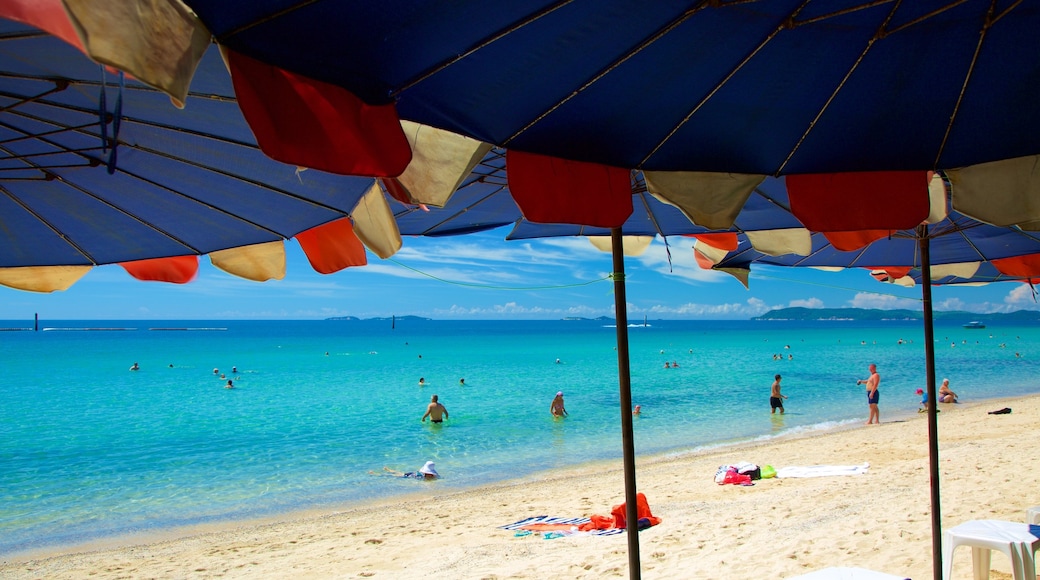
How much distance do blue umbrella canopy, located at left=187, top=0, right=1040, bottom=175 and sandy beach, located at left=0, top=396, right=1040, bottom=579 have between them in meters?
3.54

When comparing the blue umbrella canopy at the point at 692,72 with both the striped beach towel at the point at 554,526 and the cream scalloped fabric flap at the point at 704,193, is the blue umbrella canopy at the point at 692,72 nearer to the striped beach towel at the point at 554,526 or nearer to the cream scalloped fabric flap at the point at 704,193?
the cream scalloped fabric flap at the point at 704,193

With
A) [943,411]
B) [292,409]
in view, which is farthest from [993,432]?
[292,409]

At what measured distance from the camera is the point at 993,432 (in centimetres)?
1367

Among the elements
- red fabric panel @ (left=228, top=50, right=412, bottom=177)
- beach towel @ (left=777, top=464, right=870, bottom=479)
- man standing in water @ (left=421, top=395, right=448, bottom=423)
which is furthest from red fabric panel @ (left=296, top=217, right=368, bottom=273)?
man standing in water @ (left=421, top=395, right=448, bottom=423)

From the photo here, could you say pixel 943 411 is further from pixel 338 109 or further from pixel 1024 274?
pixel 338 109

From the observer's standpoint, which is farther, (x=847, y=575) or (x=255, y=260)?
(x=255, y=260)

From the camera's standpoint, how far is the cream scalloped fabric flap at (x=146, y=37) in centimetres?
96

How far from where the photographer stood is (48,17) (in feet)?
3.11

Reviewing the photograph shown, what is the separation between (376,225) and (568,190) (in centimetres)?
94

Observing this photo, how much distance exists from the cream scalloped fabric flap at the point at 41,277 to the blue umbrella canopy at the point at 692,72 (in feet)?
9.12

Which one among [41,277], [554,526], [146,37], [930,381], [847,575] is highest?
[146,37]

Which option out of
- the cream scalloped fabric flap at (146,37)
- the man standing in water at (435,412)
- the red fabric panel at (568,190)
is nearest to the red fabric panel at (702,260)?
the red fabric panel at (568,190)

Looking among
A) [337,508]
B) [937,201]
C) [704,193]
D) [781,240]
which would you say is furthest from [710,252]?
[337,508]

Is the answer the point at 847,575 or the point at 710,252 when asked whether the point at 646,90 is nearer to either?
the point at 847,575
